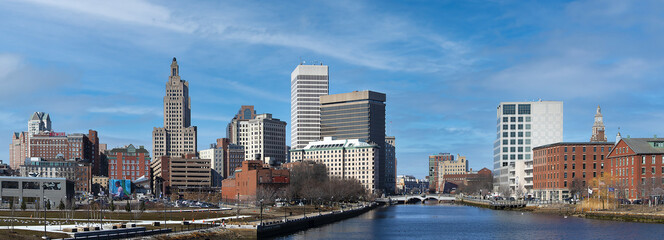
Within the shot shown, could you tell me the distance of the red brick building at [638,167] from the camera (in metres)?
150

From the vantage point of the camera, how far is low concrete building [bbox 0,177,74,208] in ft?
503

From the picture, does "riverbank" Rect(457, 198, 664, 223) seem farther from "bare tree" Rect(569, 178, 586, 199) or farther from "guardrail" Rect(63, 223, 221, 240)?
A: "guardrail" Rect(63, 223, 221, 240)

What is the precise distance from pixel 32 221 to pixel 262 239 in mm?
34132

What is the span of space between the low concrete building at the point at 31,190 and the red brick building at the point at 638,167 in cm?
12458

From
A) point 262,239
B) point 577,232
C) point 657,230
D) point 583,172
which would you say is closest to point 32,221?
point 262,239

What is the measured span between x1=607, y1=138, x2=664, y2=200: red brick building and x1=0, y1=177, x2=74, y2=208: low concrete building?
409ft

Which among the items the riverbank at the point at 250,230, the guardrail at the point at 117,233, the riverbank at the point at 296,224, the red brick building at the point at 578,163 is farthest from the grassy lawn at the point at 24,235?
the red brick building at the point at 578,163

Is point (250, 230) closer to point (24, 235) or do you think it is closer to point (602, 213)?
point (24, 235)

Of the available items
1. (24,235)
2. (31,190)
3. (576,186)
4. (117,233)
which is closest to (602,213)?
(576,186)

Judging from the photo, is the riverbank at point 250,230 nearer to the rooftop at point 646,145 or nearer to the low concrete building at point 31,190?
the low concrete building at point 31,190

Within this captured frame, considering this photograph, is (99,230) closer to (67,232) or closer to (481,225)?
(67,232)

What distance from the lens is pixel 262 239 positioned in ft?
344

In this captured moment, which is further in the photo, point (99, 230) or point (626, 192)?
point (626, 192)

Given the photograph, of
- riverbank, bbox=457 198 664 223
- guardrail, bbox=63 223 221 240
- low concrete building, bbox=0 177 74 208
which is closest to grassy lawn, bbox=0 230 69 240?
guardrail, bbox=63 223 221 240
